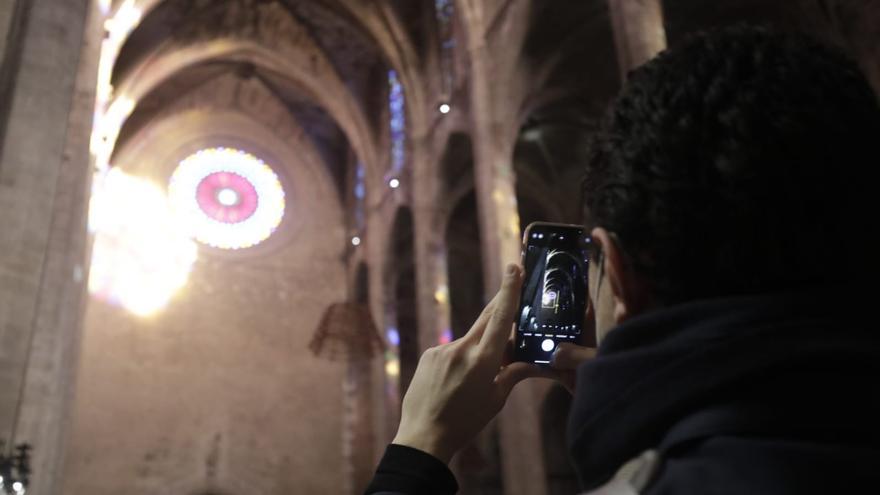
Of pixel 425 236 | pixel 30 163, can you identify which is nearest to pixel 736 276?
pixel 30 163

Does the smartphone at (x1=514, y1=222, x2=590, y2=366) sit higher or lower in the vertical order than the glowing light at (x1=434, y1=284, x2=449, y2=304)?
lower

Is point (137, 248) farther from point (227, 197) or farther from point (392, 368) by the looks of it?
point (392, 368)

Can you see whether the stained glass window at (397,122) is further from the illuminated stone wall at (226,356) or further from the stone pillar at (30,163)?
the stone pillar at (30,163)

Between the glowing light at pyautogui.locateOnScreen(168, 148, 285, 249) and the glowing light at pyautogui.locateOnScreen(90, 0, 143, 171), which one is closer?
the glowing light at pyautogui.locateOnScreen(90, 0, 143, 171)

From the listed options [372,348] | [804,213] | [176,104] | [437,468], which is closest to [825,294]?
[804,213]

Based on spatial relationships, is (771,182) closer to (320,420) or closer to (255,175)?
(320,420)

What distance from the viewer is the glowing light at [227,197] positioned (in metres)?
17.4

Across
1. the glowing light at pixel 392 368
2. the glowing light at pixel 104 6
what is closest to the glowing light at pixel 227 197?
the glowing light at pixel 392 368

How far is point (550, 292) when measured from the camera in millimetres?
1126

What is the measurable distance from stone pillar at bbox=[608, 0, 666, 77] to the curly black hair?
636cm

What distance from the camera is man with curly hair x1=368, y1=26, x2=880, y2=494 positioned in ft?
2.02

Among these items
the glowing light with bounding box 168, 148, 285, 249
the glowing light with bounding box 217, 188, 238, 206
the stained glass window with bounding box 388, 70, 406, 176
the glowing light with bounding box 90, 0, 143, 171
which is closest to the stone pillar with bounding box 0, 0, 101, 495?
the glowing light with bounding box 90, 0, 143, 171

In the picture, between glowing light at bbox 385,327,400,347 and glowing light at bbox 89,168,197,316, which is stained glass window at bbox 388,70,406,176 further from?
glowing light at bbox 89,168,197,316

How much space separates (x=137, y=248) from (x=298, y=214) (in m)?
4.00
